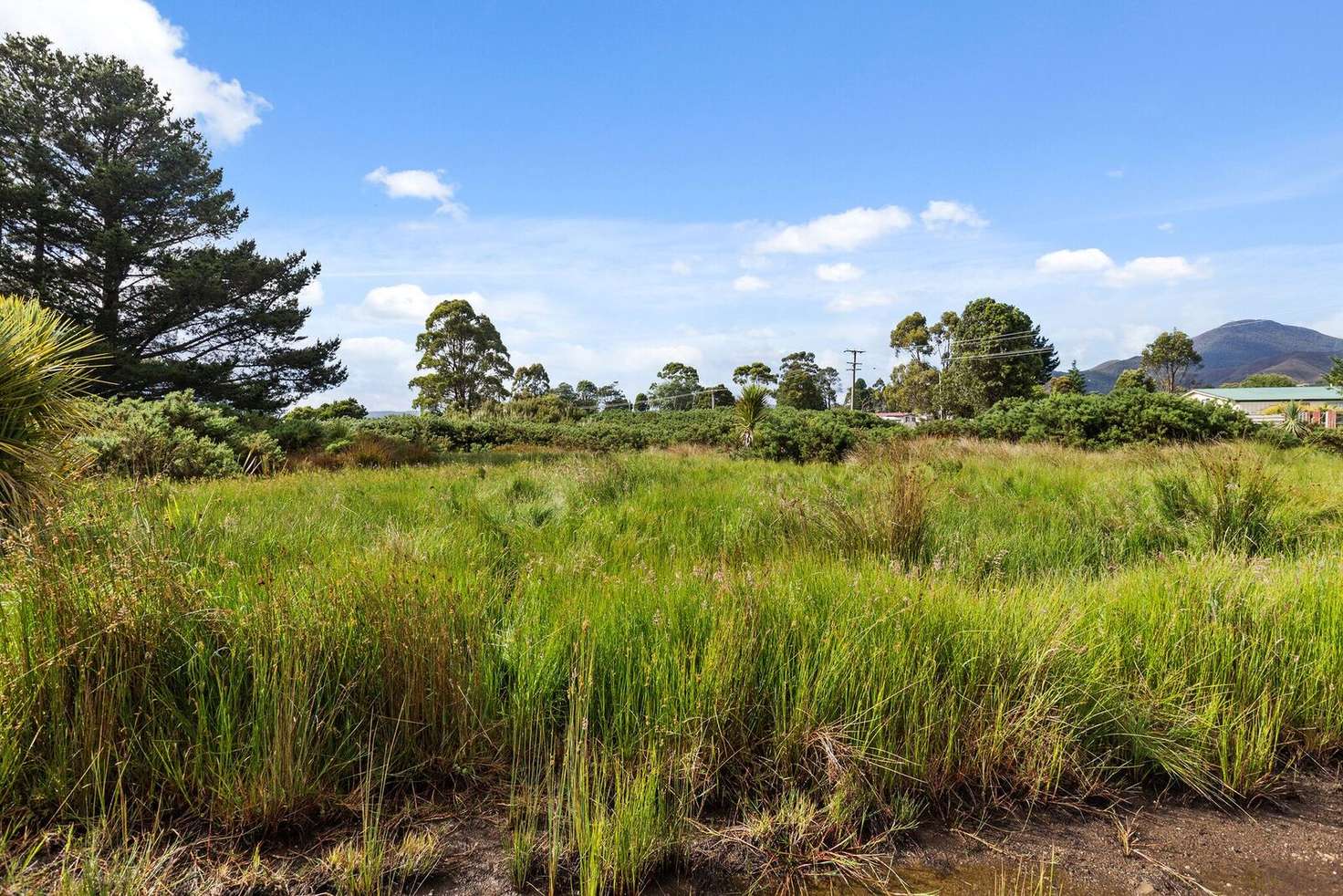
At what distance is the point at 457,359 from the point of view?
1444 inches

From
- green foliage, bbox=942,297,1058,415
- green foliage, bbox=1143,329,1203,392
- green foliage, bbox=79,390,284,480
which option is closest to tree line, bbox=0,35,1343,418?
green foliage, bbox=79,390,284,480

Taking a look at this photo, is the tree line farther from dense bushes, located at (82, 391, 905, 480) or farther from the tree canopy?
the tree canopy

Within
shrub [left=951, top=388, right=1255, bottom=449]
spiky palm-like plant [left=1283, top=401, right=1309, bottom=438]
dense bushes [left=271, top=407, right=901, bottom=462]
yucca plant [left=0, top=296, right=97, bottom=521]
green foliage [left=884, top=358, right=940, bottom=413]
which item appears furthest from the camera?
green foliage [left=884, top=358, right=940, bottom=413]

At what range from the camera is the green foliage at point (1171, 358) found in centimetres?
7434

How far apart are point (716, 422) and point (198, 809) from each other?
2891cm

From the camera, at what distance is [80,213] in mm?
18625

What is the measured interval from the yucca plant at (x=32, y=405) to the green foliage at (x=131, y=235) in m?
17.7

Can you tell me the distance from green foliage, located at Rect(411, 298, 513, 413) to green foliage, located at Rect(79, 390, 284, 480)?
2316 centimetres

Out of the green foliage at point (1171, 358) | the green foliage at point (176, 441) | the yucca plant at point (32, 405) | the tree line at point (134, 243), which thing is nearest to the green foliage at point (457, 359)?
the tree line at point (134, 243)

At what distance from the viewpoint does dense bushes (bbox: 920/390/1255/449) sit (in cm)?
1611

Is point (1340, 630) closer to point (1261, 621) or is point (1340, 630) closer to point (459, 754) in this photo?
point (1261, 621)

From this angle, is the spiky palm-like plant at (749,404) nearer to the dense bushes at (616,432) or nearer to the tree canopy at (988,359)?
the dense bushes at (616,432)

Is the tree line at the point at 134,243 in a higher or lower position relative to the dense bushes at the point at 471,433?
higher

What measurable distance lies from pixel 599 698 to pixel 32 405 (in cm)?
417
